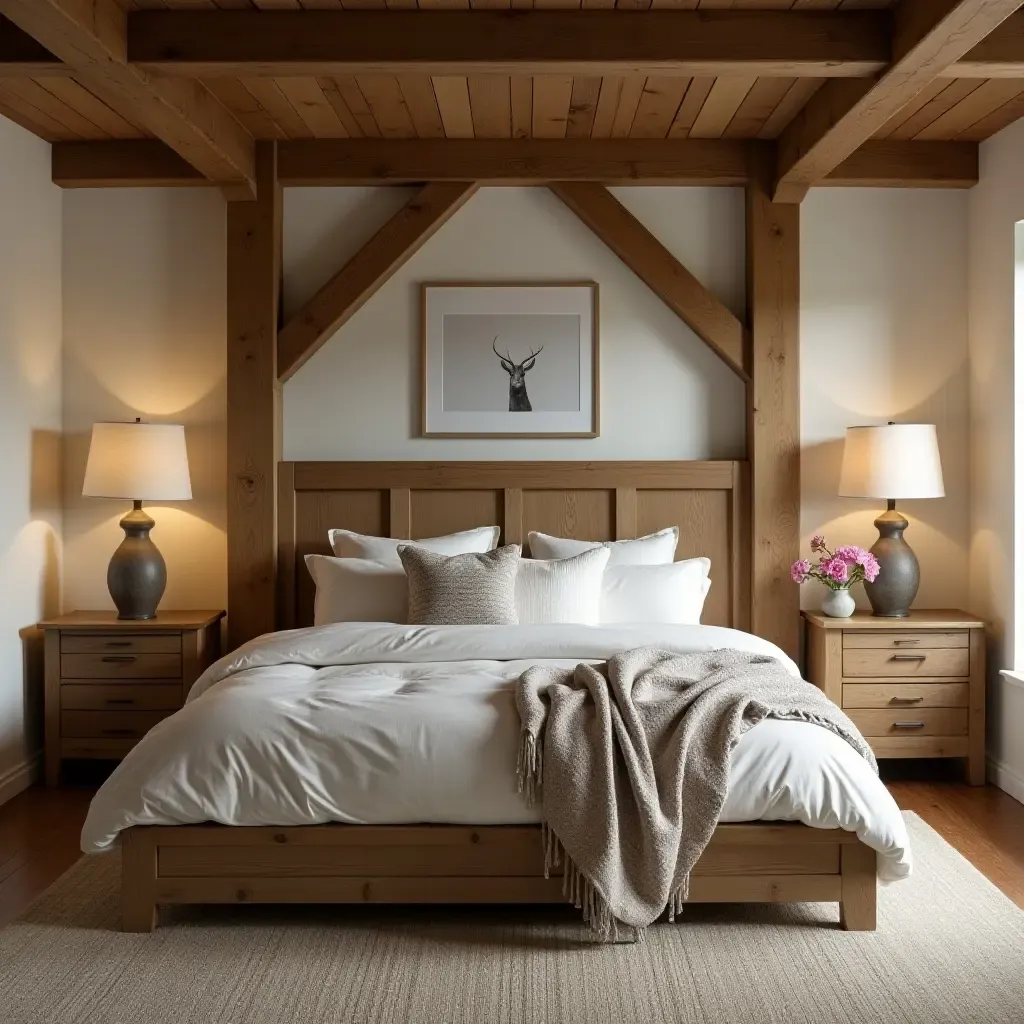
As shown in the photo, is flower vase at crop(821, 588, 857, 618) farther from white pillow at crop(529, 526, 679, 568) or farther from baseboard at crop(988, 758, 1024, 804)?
baseboard at crop(988, 758, 1024, 804)

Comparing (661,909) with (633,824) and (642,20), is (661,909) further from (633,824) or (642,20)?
(642,20)

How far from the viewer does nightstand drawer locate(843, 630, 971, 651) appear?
452cm

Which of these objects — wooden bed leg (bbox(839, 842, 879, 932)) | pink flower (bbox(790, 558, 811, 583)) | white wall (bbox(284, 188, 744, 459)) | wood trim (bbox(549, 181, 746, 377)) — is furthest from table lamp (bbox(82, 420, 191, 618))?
wooden bed leg (bbox(839, 842, 879, 932))

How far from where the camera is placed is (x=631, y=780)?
2.93 metres

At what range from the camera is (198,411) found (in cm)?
498

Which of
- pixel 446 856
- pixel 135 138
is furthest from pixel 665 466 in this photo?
pixel 135 138

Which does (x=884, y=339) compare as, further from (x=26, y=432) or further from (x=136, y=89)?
(x=26, y=432)

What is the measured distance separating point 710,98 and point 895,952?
121 inches

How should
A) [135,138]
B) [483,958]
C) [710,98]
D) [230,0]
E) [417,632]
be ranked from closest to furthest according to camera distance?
[483,958] < [230,0] < [417,632] < [710,98] < [135,138]

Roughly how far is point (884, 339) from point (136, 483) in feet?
10.9

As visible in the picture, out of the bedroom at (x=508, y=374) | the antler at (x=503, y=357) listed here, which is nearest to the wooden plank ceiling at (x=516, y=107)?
the bedroom at (x=508, y=374)

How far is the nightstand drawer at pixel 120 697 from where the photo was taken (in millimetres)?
4512

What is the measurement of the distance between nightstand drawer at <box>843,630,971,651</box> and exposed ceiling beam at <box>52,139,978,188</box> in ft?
6.46

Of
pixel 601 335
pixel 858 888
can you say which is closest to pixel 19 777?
pixel 601 335
